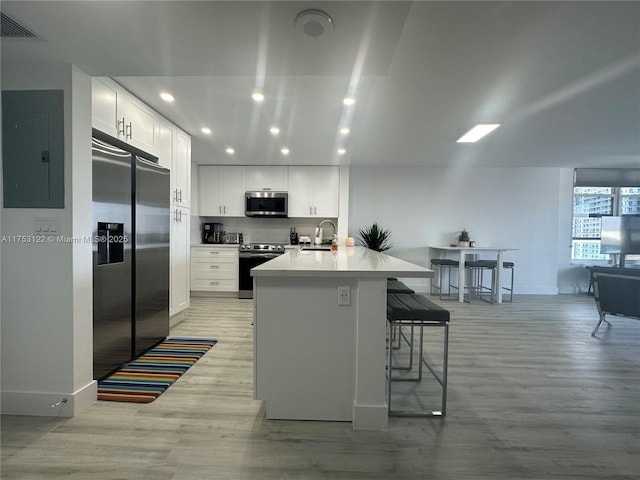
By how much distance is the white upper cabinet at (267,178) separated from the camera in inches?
213

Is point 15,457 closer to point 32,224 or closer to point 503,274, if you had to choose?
point 32,224

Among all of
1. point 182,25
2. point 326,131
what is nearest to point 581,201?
point 326,131

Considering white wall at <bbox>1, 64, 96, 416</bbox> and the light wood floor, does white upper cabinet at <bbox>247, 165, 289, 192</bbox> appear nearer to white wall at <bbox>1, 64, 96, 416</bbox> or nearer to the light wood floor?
the light wood floor

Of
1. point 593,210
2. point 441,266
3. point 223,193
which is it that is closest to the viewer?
point 223,193

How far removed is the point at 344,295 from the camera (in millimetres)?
1710

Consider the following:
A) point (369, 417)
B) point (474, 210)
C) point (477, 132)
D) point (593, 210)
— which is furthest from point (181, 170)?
point (593, 210)

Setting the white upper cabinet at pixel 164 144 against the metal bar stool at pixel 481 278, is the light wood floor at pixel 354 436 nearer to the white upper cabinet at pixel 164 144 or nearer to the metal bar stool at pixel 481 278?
the white upper cabinet at pixel 164 144

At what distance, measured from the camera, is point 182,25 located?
54.1 inches

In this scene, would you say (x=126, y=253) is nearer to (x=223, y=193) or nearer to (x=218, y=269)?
(x=218, y=269)

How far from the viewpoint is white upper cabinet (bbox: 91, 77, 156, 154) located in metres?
2.21

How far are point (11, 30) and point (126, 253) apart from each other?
1411 millimetres

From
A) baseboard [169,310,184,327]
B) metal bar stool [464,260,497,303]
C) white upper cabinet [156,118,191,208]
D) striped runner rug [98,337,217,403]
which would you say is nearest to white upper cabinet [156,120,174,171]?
white upper cabinet [156,118,191,208]

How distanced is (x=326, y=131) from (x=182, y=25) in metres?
2.37

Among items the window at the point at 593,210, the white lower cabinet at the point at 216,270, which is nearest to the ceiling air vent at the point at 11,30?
the white lower cabinet at the point at 216,270
